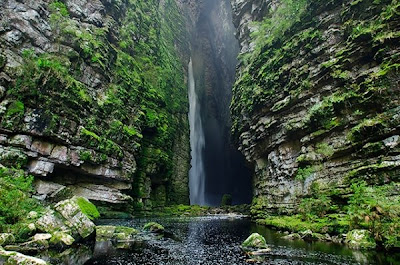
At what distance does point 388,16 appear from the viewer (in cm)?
2175

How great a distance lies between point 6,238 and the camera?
11141mm

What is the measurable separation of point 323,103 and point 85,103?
27157 mm

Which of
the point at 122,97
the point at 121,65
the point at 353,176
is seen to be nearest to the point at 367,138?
the point at 353,176

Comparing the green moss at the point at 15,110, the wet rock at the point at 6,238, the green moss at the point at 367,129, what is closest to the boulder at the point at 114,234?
the wet rock at the point at 6,238

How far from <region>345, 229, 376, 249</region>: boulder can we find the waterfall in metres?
54.5

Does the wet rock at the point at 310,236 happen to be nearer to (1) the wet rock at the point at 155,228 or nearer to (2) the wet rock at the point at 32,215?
(1) the wet rock at the point at 155,228

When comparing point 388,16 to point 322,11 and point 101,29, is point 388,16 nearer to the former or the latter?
point 322,11

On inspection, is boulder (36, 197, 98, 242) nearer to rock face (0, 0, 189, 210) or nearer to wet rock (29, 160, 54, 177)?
rock face (0, 0, 189, 210)

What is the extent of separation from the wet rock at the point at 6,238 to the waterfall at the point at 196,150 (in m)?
56.7

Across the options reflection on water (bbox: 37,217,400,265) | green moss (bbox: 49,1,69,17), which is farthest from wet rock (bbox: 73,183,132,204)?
Answer: green moss (bbox: 49,1,69,17)

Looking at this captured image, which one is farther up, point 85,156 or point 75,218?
point 85,156

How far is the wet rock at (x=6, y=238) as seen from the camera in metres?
11.0

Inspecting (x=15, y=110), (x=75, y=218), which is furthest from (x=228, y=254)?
(x=15, y=110)

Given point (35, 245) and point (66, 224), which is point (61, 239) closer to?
point (35, 245)
